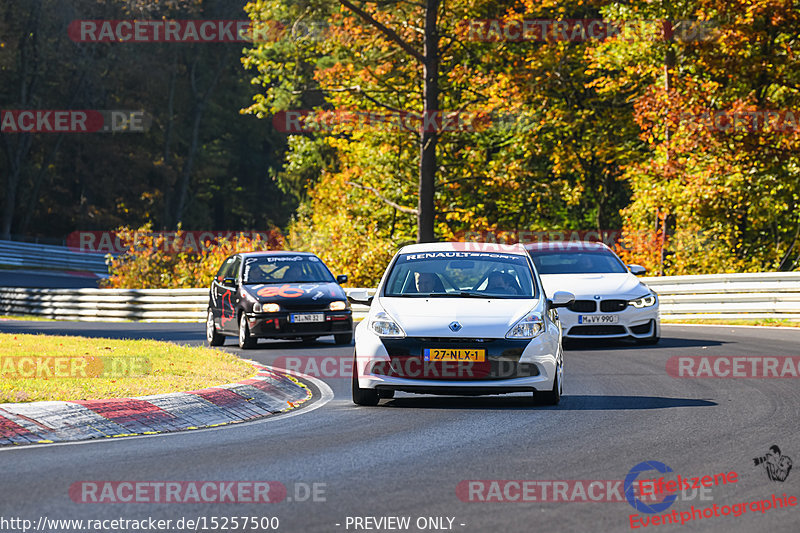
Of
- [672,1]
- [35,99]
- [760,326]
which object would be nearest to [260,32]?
[672,1]

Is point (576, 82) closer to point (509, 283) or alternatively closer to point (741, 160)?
point (741, 160)

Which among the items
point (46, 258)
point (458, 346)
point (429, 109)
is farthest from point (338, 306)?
point (46, 258)

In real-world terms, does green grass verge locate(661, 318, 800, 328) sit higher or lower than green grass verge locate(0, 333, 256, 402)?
higher

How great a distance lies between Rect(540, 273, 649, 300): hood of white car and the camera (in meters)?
18.5

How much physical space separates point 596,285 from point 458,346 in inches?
321

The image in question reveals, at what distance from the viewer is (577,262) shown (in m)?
20.2

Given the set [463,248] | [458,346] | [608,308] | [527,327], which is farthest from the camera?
[608,308]

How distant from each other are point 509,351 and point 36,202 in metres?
64.2

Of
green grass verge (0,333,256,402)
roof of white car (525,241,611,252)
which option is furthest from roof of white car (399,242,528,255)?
roof of white car (525,241,611,252)

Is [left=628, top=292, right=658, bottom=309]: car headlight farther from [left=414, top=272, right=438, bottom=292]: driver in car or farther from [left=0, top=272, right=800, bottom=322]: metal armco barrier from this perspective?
[left=414, top=272, right=438, bottom=292]: driver in car

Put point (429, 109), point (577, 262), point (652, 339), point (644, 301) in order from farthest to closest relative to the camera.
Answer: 1. point (429, 109)
2. point (577, 262)
3. point (652, 339)
4. point (644, 301)

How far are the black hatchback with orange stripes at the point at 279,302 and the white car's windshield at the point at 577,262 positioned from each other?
3.41 meters

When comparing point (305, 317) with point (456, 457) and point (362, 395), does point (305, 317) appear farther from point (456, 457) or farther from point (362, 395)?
point (456, 457)

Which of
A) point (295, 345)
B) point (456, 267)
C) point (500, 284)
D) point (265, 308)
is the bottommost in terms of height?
point (295, 345)
